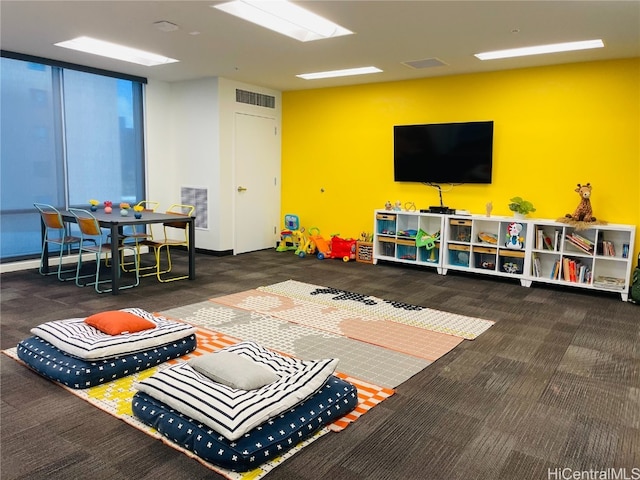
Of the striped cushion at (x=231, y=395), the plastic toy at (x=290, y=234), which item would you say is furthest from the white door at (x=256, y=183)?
the striped cushion at (x=231, y=395)

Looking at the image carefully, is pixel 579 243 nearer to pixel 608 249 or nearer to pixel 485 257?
pixel 608 249

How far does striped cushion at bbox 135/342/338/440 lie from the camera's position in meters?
2.25

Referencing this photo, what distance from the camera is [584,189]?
18.3 ft

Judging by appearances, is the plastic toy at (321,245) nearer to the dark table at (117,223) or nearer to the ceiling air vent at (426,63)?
the dark table at (117,223)

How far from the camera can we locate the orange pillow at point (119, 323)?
3.27 meters

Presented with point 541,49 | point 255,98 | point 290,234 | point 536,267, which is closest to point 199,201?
point 290,234

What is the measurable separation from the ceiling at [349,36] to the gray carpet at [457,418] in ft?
8.62

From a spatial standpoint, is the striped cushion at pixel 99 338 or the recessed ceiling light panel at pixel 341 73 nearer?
the striped cushion at pixel 99 338

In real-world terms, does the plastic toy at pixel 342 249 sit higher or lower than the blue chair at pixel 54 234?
lower

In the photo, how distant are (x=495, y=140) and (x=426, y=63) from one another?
1.38m

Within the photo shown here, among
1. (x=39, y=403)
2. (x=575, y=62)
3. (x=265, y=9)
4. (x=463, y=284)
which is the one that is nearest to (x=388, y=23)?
(x=265, y=9)

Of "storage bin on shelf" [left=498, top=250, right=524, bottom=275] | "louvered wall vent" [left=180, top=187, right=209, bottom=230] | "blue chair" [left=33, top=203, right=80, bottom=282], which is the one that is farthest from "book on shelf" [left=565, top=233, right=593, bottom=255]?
"blue chair" [left=33, top=203, right=80, bottom=282]

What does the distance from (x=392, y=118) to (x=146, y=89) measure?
3707 mm

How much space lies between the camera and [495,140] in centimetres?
637
